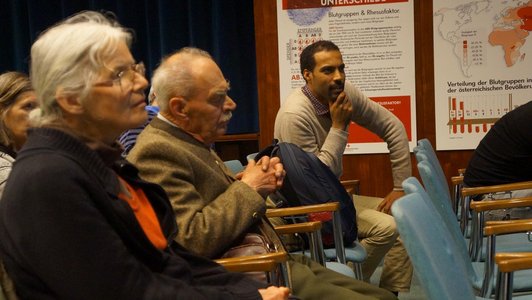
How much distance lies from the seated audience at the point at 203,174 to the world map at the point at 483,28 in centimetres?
272

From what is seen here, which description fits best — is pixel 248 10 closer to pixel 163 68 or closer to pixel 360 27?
pixel 360 27

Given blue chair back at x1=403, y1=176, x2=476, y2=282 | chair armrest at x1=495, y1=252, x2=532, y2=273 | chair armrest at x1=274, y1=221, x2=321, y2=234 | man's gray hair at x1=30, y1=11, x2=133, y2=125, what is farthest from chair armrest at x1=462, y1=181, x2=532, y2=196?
man's gray hair at x1=30, y1=11, x2=133, y2=125

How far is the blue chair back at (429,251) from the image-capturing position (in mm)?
1410

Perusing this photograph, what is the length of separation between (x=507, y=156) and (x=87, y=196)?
2.55m

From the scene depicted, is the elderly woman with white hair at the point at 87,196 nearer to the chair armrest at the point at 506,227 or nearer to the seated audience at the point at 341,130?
the chair armrest at the point at 506,227

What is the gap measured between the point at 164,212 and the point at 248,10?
412cm

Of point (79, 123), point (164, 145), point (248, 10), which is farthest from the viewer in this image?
point (248, 10)

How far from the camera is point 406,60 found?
482cm

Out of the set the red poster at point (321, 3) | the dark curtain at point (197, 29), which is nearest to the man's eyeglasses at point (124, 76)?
the red poster at point (321, 3)

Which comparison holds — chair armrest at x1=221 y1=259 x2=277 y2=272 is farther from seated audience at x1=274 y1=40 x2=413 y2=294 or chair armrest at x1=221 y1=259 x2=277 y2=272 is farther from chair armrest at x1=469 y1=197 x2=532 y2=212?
seated audience at x1=274 y1=40 x2=413 y2=294

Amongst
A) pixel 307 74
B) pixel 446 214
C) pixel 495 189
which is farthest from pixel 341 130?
pixel 446 214

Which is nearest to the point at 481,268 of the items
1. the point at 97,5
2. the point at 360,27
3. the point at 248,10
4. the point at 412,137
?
the point at 412,137

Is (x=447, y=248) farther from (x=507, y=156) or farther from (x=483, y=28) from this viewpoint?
(x=483, y=28)

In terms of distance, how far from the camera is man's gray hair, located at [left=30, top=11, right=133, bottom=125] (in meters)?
1.57
